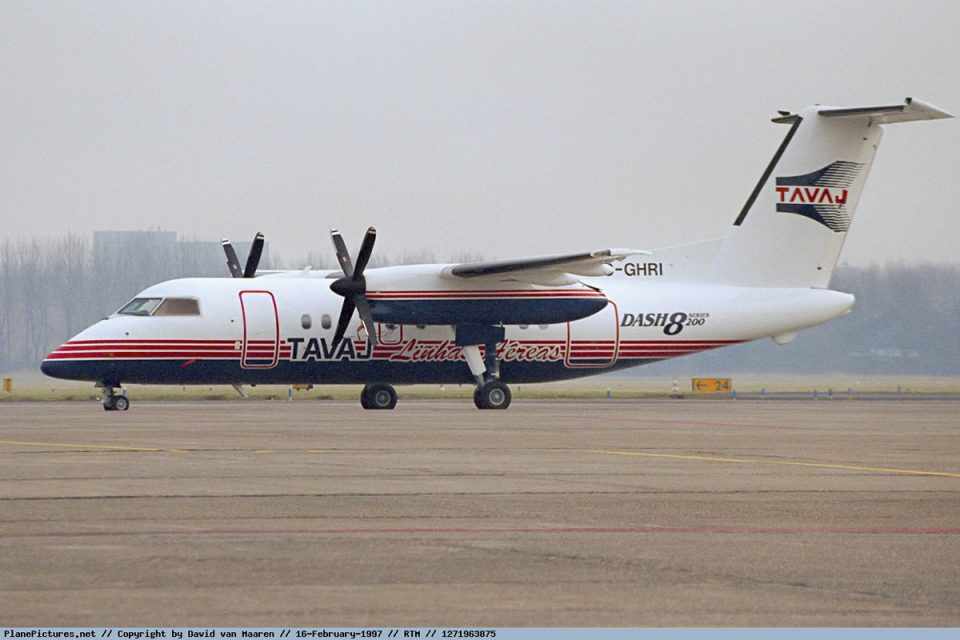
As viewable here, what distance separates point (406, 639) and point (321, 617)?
798 mm

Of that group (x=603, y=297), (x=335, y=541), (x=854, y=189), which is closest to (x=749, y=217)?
(x=854, y=189)

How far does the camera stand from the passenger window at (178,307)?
1339 inches

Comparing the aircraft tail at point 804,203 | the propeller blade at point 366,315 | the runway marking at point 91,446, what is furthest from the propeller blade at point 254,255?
the runway marking at point 91,446

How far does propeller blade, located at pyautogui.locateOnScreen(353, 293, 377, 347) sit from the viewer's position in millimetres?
33344

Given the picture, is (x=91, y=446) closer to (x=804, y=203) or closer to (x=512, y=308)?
(x=512, y=308)

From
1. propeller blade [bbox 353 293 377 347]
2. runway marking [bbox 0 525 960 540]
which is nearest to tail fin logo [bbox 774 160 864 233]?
propeller blade [bbox 353 293 377 347]

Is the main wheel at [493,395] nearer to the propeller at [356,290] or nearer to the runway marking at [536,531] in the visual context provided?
the propeller at [356,290]

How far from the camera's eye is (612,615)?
7.80 metres

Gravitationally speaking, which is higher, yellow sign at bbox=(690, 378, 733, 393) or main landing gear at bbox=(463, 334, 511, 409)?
main landing gear at bbox=(463, 334, 511, 409)

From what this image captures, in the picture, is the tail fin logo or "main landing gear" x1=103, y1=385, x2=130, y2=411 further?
the tail fin logo

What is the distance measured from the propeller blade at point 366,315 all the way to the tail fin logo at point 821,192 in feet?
37.0

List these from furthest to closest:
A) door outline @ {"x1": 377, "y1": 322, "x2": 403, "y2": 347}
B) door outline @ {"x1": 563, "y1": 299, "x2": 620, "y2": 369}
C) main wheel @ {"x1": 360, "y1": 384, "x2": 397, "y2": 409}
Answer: main wheel @ {"x1": 360, "y1": 384, "x2": 397, "y2": 409} → door outline @ {"x1": 563, "y1": 299, "x2": 620, "y2": 369} → door outline @ {"x1": 377, "y1": 322, "x2": 403, "y2": 347}

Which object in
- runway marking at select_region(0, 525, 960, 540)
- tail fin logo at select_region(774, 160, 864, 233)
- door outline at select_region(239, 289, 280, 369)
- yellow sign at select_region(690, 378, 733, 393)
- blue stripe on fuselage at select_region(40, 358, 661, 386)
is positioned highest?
tail fin logo at select_region(774, 160, 864, 233)

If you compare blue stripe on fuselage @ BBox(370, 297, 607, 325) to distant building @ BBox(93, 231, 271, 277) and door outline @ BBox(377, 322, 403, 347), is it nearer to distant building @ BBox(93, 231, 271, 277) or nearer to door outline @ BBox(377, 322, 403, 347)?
door outline @ BBox(377, 322, 403, 347)
